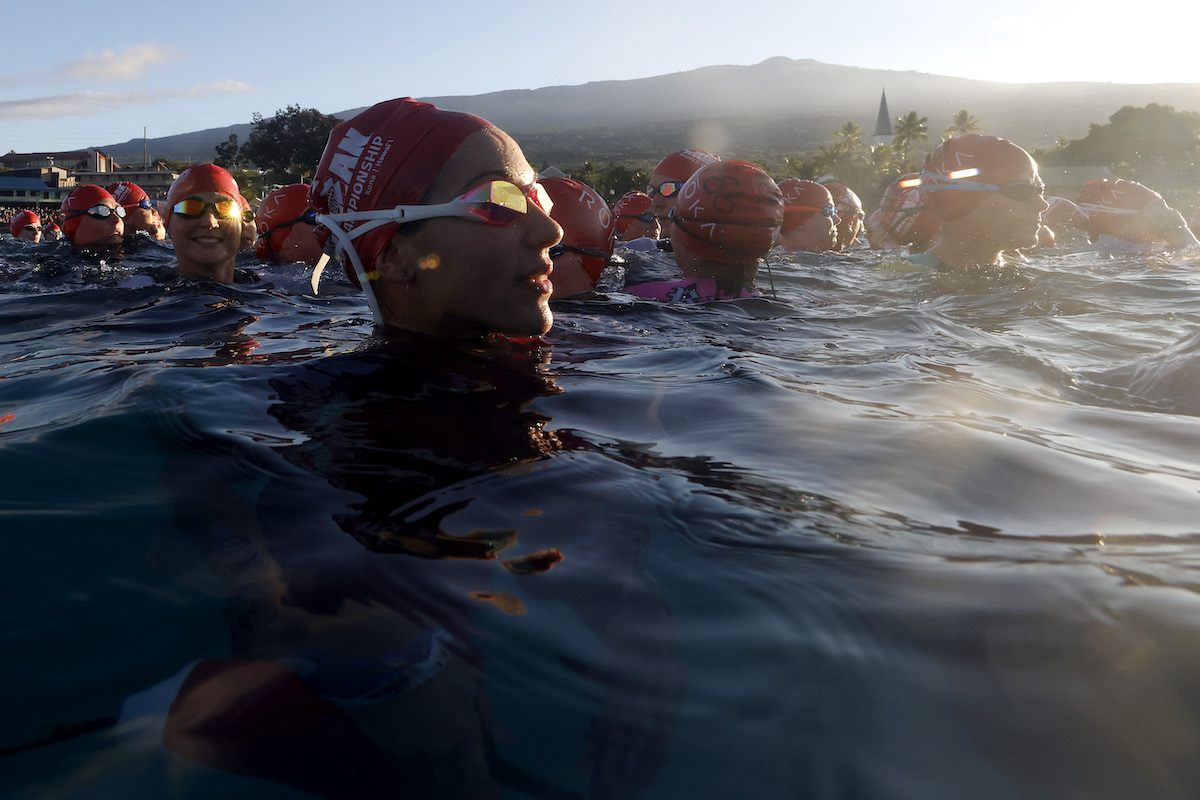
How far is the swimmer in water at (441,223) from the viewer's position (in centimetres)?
310

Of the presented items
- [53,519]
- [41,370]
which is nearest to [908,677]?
[53,519]

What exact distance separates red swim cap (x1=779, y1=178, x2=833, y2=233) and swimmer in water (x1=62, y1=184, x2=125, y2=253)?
963 cm

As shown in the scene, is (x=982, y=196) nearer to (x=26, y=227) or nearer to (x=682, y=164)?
(x=682, y=164)

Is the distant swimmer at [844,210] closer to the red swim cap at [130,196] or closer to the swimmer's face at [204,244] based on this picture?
the swimmer's face at [204,244]

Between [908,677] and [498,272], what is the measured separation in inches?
91.8

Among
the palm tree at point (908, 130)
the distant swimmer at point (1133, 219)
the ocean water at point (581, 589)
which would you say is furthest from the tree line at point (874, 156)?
the ocean water at point (581, 589)

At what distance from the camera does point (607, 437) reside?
2.39 m

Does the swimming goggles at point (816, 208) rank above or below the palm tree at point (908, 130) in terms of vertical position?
below

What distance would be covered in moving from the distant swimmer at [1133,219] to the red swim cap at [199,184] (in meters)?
13.0

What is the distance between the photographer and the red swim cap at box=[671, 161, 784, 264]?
19.9 feet

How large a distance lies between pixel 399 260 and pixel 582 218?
9.92 feet

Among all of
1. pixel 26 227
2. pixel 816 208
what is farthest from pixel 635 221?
pixel 26 227

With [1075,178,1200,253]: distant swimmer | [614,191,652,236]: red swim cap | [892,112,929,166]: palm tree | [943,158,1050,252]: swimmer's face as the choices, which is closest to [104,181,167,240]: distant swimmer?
[614,191,652,236]: red swim cap

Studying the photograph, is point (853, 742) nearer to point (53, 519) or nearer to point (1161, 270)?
point (53, 519)
